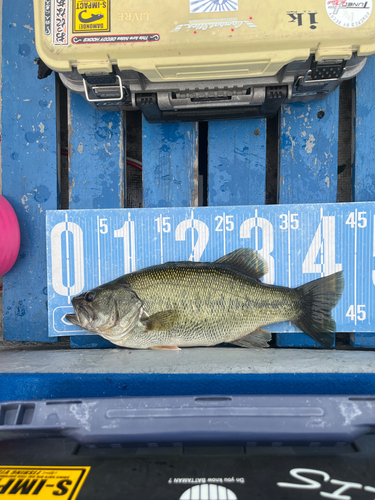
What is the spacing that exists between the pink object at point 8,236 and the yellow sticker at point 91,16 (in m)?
1.08

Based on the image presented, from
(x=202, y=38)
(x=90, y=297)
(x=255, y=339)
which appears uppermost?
(x=202, y=38)

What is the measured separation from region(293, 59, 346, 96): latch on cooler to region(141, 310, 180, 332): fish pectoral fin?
1442 millimetres

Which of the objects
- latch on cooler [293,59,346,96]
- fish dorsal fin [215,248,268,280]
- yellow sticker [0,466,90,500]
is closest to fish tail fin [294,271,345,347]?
fish dorsal fin [215,248,268,280]

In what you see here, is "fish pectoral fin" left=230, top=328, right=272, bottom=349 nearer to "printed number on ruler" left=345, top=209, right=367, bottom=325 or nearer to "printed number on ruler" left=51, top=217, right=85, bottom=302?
"printed number on ruler" left=345, top=209, right=367, bottom=325

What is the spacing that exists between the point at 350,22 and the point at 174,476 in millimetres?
2120

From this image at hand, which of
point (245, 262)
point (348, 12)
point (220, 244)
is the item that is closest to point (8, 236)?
point (220, 244)

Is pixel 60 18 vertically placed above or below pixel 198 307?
above

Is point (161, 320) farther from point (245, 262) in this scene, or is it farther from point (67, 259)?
point (67, 259)

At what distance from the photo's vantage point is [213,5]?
4.29 feet

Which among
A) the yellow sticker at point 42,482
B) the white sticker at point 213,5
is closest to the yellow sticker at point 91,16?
the white sticker at point 213,5

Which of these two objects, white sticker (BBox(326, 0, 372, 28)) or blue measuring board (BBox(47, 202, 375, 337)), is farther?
blue measuring board (BBox(47, 202, 375, 337))

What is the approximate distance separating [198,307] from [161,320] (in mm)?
223

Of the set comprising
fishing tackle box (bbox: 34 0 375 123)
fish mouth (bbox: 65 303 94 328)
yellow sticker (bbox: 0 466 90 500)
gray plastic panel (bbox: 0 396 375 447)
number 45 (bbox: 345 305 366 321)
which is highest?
fishing tackle box (bbox: 34 0 375 123)

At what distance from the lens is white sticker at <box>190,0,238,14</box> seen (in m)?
1.31
